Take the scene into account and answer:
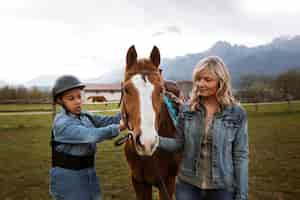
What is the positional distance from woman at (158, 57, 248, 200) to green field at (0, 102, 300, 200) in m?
3.22

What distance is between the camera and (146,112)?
2.21 m

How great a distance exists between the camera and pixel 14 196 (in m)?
5.20

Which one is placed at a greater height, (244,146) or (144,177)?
(244,146)

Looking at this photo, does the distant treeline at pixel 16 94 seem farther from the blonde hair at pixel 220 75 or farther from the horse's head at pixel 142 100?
the blonde hair at pixel 220 75

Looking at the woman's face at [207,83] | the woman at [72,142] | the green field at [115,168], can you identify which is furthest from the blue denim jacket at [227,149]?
the green field at [115,168]

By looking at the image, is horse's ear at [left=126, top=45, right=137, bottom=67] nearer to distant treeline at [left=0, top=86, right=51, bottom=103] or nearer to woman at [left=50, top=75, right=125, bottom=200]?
woman at [left=50, top=75, right=125, bottom=200]

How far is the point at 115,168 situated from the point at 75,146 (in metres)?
4.70

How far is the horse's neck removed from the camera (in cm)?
303

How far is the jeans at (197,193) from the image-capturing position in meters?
2.17

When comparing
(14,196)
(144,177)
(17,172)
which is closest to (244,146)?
(144,177)

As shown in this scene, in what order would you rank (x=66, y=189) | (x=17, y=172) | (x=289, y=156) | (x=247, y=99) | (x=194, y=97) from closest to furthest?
(x=194, y=97) → (x=66, y=189) → (x=17, y=172) → (x=289, y=156) → (x=247, y=99)

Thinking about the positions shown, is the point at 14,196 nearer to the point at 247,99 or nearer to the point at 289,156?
the point at 289,156

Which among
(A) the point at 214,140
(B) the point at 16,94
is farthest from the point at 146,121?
(B) the point at 16,94

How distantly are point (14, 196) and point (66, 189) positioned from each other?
3348mm
